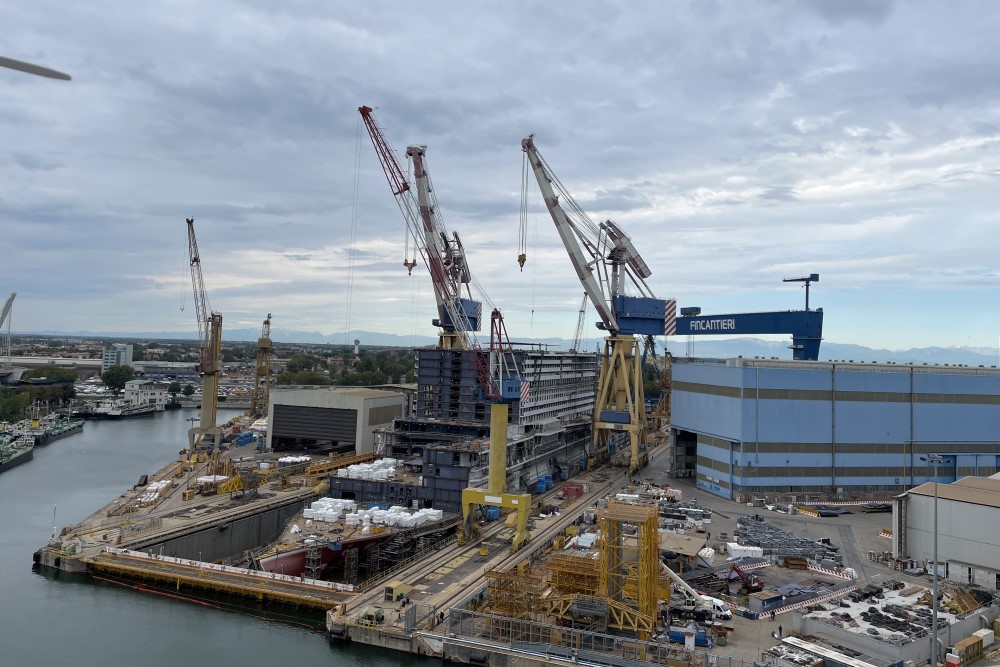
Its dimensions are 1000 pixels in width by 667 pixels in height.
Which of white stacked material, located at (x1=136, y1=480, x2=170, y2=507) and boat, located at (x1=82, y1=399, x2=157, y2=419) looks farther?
boat, located at (x1=82, y1=399, x2=157, y2=419)

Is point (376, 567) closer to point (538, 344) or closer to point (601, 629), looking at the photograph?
point (601, 629)

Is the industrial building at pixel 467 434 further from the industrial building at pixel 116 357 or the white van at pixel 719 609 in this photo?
the industrial building at pixel 116 357

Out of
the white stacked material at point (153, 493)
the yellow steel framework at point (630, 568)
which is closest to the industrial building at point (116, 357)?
the white stacked material at point (153, 493)

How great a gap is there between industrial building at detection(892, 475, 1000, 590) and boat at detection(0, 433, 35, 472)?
63.8 metres

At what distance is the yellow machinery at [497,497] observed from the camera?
31.8 meters

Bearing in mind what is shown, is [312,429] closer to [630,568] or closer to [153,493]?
[153,493]

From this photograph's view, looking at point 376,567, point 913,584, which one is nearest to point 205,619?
point 376,567

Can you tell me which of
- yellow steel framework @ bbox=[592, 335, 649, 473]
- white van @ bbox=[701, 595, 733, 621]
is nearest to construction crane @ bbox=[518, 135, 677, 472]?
yellow steel framework @ bbox=[592, 335, 649, 473]

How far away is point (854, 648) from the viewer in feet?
68.7

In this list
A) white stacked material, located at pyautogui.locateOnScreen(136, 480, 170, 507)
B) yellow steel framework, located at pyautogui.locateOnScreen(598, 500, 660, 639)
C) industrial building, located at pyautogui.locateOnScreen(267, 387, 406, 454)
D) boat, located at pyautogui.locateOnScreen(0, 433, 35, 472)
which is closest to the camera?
yellow steel framework, located at pyautogui.locateOnScreen(598, 500, 660, 639)

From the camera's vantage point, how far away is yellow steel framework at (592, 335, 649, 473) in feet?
173

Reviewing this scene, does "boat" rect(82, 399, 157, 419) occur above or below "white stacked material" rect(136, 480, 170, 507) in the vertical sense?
below

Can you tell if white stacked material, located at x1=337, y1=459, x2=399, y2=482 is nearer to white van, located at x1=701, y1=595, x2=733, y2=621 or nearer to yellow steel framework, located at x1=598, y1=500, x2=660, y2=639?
yellow steel framework, located at x1=598, y1=500, x2=660, y2=639

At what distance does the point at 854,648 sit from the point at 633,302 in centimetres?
3455
